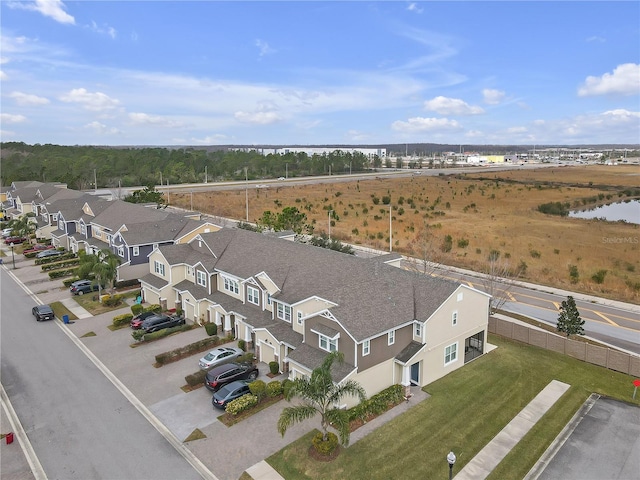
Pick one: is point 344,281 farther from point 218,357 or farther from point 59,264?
point 59,264

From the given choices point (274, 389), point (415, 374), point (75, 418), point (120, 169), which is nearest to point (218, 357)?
point (274, 389)

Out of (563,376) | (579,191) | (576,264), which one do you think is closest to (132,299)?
(563,376)

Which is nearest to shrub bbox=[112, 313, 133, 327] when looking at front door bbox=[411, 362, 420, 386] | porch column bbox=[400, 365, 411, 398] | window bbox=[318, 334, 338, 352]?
window bbox=[318, 334, 338, 352]

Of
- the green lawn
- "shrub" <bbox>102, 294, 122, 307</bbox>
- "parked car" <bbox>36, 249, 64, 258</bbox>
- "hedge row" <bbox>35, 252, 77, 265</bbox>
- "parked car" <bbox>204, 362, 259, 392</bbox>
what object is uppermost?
"parked car" <bbox>36, 249, 64, 258</bbox>

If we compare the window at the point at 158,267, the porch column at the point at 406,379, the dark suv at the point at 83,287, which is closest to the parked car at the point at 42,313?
the dark suv at the point at 83,287

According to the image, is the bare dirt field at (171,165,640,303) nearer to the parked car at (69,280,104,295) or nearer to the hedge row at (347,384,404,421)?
the hedge row at (347,384,404,421)

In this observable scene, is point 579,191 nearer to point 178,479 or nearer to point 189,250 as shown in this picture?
point 189,250
